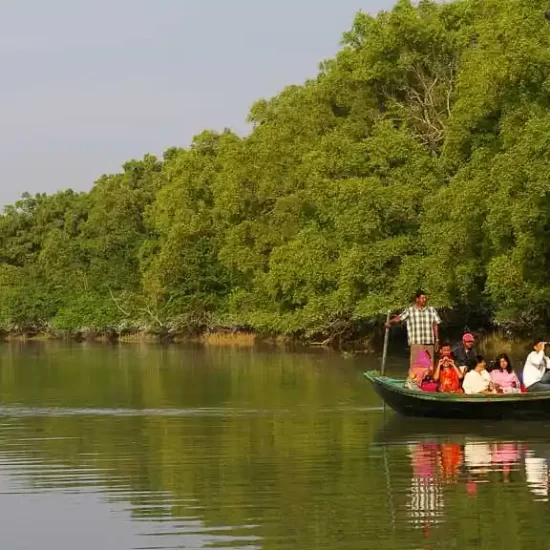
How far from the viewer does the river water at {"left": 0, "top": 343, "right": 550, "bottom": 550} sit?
28.1ft

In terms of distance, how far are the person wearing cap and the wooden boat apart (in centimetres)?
89

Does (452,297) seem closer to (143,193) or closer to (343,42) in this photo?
(343,42)

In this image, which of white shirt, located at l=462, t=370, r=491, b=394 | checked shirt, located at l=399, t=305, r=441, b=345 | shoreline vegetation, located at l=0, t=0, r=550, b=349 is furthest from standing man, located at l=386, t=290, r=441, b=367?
shoreline vegetation, located at l=0, t=0, r=550, b=349

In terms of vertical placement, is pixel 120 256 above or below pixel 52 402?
above

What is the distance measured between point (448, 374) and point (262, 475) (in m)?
4.70

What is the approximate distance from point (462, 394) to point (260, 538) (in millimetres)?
6708

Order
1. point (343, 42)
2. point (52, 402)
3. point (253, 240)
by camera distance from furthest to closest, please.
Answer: point (253, 240) < point (343, 42) < point (52, 402)

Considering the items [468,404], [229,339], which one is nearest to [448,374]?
[468,404]

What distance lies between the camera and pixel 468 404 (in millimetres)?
14703

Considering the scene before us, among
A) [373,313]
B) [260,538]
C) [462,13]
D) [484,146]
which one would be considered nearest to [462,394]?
[260,538]

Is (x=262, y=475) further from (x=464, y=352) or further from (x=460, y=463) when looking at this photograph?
(x=464, y=352)

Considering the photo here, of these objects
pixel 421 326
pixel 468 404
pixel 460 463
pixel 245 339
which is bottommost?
pixel 460 463

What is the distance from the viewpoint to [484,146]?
27.6m

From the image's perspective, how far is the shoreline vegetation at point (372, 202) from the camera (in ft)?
82.1
